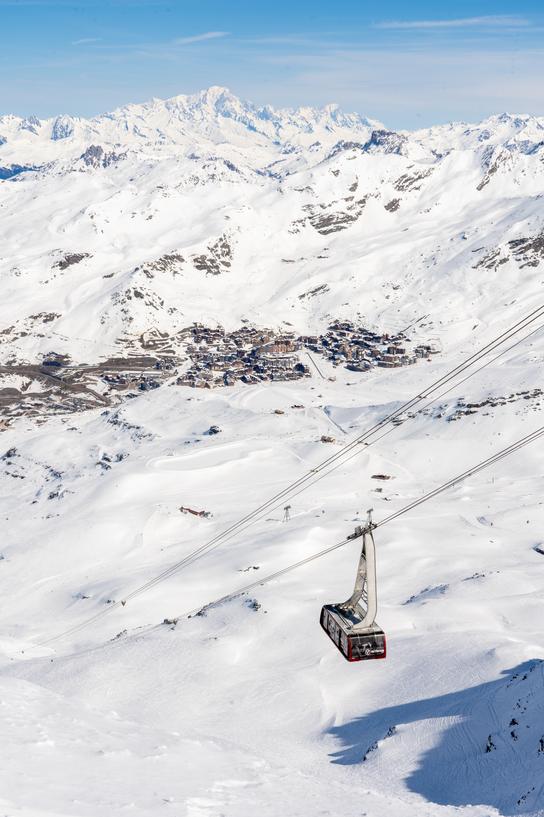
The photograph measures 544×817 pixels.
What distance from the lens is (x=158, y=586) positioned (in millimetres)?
50250

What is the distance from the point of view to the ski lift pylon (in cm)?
1916

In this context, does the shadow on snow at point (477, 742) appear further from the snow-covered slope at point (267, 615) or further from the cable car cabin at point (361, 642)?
the cable car cabin at point (361, 642)

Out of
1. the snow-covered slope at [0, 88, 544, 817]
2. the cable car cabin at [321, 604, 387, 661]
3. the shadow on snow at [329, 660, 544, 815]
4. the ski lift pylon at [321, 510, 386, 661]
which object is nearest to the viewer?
the ski lift pylon at [321, 510, 386, 661]

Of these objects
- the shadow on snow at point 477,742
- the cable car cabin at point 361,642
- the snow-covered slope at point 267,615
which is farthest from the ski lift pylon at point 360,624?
the shadow on snow at point 477,742

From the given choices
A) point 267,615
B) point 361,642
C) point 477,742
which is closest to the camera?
point 361,642

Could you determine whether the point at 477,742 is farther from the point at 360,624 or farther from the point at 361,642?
the point at 360,624

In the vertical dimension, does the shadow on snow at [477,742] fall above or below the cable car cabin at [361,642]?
below

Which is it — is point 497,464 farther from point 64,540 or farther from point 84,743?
point 84,743

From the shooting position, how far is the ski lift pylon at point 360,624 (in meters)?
19.2

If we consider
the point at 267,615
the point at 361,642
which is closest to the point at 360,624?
the point at 361,642

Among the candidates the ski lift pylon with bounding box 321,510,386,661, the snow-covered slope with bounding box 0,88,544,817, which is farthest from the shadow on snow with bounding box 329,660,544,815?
the ski lift pylon with bounding box 321,510,386,661

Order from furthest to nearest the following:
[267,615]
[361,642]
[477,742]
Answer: [267,615]
[477,742]
[361,642]

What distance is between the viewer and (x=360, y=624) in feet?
67.5

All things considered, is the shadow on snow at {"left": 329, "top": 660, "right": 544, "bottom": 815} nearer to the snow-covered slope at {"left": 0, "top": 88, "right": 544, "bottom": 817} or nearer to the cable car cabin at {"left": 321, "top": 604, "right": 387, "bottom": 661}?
the snow-covered slope at {"left": 0, "top": 88, "right": 544, "bottom": 817}
